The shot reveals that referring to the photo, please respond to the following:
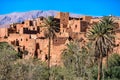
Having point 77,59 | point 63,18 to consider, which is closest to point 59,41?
point 77,59

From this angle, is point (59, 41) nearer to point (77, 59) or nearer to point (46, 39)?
point (46, 39)

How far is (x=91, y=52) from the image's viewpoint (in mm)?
59969

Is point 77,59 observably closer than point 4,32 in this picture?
Yes

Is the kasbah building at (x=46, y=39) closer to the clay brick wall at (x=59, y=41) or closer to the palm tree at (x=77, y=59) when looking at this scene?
the clay brick wall at (x=59, y=41)

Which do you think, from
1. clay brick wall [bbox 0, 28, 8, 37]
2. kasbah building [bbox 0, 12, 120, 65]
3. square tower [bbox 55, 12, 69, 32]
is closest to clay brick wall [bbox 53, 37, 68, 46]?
kasbah building [bbox 0, 12, 120, 65]

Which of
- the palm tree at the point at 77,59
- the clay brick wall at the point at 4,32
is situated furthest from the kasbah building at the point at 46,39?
the palm tree at the point at 77,59

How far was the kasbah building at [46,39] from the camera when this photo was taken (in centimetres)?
6919

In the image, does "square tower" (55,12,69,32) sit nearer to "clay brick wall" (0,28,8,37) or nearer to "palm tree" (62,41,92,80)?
"clay brick wall" (0,28,8,37)

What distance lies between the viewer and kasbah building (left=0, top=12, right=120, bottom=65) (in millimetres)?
69188

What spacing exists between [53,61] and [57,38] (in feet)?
14.4

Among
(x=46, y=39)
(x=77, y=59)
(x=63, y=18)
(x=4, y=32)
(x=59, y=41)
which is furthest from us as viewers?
(x=4, y=32)

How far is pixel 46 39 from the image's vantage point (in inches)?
2849

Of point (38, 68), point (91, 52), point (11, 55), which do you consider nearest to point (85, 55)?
point (91, 52)

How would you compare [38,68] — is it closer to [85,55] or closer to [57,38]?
[85,55]
